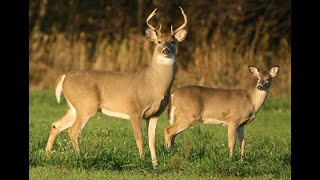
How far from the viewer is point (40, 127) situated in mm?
13578

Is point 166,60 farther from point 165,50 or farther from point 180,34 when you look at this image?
point 180,34

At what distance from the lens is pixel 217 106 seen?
1220 cm

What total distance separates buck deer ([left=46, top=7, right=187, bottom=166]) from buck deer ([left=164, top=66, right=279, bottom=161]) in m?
1.22

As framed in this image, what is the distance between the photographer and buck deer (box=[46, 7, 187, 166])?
35.1ft

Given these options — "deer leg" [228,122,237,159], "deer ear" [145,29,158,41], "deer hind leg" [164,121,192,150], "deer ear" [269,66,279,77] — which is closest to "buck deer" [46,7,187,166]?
"deer ear" [145,29,158,41]

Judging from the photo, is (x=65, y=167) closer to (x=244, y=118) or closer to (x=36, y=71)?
(x=244, y=118)

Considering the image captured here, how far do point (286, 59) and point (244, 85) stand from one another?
126cm

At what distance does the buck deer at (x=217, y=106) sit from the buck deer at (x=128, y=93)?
1221 millimetres

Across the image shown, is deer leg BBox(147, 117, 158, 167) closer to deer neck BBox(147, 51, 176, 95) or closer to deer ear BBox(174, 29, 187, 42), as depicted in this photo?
deer neck BBox(147, 51, 176, 95)

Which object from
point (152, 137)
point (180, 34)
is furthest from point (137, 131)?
point (180, 34)

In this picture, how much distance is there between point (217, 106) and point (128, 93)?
67.6 inches
